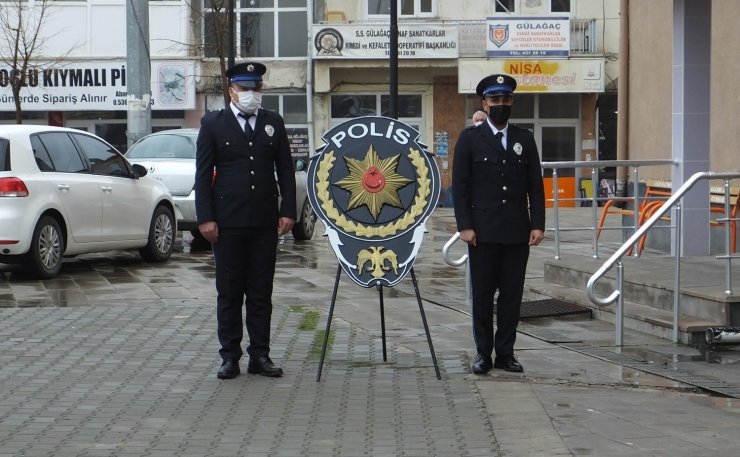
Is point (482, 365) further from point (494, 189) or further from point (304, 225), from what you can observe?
point (304, 225)

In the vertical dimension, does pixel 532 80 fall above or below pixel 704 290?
above

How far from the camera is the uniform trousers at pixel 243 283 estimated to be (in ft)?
26.3

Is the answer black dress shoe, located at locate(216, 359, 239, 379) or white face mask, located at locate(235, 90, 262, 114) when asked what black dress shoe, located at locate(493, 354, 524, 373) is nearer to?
black dress shoe, located at locate(216, 359, 239, 379)

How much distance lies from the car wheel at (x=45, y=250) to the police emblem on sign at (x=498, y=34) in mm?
23666

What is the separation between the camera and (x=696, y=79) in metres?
13.8

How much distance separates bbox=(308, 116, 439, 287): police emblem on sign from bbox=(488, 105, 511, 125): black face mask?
1.61 feet

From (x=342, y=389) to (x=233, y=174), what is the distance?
1521 millimetres

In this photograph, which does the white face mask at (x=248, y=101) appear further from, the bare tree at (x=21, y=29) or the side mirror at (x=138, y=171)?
the bare tree at (x=21, y=29)

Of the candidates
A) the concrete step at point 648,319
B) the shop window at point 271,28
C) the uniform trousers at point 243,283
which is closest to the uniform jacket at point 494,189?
the uniform trousers at point 243,283

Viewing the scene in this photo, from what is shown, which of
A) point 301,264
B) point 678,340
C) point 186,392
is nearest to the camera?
point 186,392

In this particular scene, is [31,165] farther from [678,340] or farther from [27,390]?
[678,340]

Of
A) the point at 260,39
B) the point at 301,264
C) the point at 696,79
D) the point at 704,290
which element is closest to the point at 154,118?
the point at 260,39

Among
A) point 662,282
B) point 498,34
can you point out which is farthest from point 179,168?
point 498,34

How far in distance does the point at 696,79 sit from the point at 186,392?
26.9 ft
